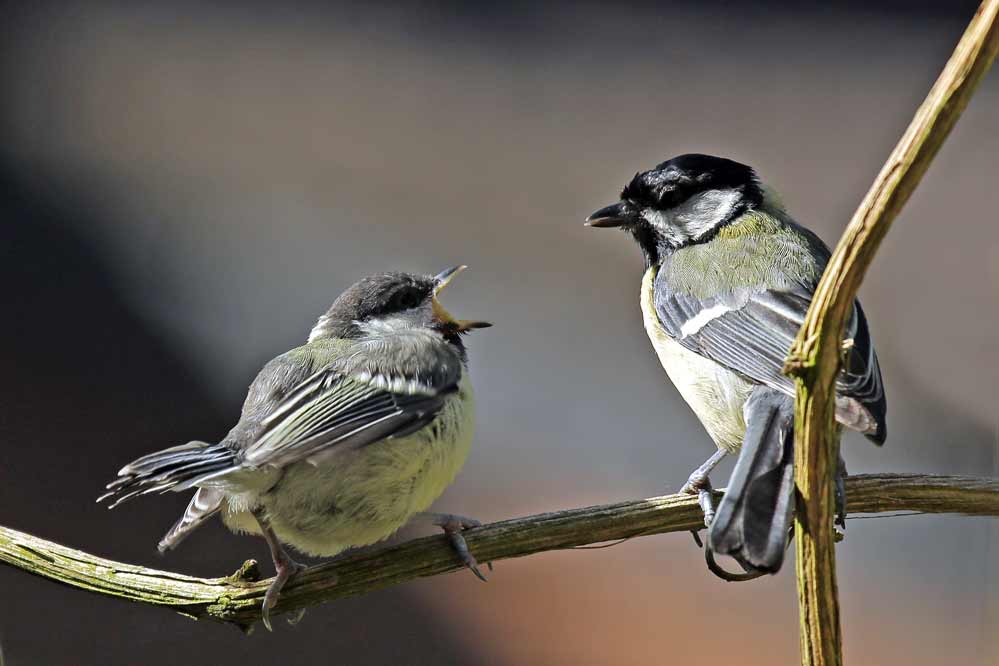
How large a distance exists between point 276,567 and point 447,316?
1.64 ft

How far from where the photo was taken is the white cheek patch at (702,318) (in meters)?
1.54

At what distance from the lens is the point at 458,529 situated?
48.4 inches

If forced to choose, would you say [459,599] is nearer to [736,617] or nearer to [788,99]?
[736,617]

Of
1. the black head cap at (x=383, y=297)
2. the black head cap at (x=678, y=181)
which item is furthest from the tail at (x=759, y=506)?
the black head cap at (x=678, y=181)

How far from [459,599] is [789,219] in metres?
1.05

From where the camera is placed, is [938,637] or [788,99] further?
[788,99]

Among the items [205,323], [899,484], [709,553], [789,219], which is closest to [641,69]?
[789,219]

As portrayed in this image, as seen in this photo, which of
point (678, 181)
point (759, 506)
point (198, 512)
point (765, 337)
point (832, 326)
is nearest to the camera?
point (832, 326)

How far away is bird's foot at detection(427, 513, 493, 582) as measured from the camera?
117 centimetres

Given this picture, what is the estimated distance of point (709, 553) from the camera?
103 centimetres

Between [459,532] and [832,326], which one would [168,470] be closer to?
[459,532]

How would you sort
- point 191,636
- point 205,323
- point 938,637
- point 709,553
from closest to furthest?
1. point 709,553
2. point 191,636
3. point 938,637
4. point 205,323

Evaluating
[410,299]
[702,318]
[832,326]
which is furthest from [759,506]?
[410,299]

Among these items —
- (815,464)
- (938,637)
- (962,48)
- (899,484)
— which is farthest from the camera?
(938,637)
